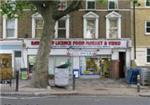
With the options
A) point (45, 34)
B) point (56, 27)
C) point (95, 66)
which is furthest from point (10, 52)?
point (45, 34)

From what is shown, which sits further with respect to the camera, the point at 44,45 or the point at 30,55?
the point at 30,55

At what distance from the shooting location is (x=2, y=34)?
43.1m

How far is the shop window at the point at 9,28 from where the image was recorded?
43281mm

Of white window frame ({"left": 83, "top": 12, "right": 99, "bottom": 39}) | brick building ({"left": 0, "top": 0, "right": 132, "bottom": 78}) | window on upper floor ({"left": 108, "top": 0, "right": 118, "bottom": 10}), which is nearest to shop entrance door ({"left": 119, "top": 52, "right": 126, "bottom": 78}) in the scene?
Result: brick building ({"left": 0, "top": 0, "right": 132, "bottom": 78})

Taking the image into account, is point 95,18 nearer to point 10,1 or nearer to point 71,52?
point 71,52

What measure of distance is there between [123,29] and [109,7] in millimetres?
2634

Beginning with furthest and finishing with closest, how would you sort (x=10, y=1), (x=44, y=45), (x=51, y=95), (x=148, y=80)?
(x=148, y=80) < (x=10, y=1) < (x=44, y=45) < (x=51, y=95)

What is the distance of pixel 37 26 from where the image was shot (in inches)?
1715

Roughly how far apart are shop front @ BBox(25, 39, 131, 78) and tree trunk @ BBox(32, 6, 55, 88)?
1313 centimetres

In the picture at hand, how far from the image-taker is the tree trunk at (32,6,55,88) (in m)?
29.2

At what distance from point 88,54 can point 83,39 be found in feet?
5.10

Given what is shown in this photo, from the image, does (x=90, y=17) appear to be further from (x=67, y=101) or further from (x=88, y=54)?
(x=67, y=101)

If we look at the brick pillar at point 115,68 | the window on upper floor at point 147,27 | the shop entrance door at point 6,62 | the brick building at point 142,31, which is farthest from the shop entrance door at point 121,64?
the shop entrance door at point 6,62

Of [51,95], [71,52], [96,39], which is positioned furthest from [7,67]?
[51,95]
